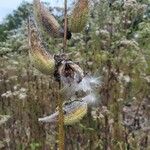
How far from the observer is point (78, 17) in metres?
1.50

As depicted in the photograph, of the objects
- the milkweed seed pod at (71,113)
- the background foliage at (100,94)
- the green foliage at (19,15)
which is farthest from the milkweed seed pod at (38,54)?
the background foliage at (100,94)

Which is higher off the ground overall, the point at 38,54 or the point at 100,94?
the point at 38,54

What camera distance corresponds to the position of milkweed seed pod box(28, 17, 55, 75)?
146 cm

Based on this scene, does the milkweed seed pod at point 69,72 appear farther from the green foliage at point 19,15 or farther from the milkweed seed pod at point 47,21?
the green foliage at point 19,15

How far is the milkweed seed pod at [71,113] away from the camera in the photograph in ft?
4.98

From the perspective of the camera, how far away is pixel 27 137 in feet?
15.5

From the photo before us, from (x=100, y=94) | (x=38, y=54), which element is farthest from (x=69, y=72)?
(x=100, y=94)

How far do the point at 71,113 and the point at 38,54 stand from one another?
20cm

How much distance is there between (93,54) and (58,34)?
3.53 metres

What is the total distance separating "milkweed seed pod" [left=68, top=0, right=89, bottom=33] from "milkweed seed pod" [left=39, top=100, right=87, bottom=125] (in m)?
0.22

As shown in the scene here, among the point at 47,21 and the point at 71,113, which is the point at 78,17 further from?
the point at 71,113

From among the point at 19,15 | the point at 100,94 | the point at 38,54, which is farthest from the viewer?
the point at 19,15

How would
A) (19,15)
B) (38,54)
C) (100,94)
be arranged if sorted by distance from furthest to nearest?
1. (19,15)
2. (100,94)
3. (38,54)

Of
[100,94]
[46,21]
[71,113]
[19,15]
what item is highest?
[46,21]
